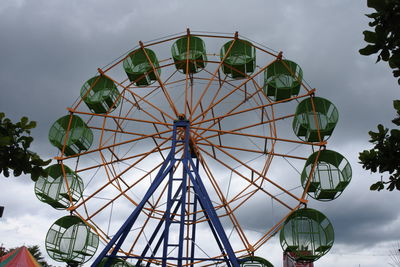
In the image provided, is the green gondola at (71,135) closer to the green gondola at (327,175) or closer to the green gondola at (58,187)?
the green gondola at (58,187)

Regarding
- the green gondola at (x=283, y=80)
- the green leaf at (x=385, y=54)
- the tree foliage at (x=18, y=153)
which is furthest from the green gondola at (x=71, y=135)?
the green leaf at (x=385, y=54)

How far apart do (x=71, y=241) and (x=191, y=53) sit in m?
9.03

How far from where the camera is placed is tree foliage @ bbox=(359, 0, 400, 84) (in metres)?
4.45

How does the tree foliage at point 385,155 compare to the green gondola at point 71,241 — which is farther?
the green gondola at point 71,241

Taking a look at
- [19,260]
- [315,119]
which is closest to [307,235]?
[315,119]

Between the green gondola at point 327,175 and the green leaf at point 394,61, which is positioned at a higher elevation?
the green gondola at point 327,175

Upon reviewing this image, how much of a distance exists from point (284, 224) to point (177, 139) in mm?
5495

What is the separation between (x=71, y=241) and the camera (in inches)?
585

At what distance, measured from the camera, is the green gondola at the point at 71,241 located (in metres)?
14.7

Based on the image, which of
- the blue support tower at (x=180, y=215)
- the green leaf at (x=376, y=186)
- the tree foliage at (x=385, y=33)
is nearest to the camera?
the tree foliage at (x=385, y=33)

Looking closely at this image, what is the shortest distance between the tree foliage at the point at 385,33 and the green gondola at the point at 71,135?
14024mm

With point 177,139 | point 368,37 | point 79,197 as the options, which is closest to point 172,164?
point 177,139

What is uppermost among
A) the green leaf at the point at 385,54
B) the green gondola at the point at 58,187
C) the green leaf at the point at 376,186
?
the green gondola at the point at 58,187

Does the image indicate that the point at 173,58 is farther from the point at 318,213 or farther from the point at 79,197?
the point at 318,213
